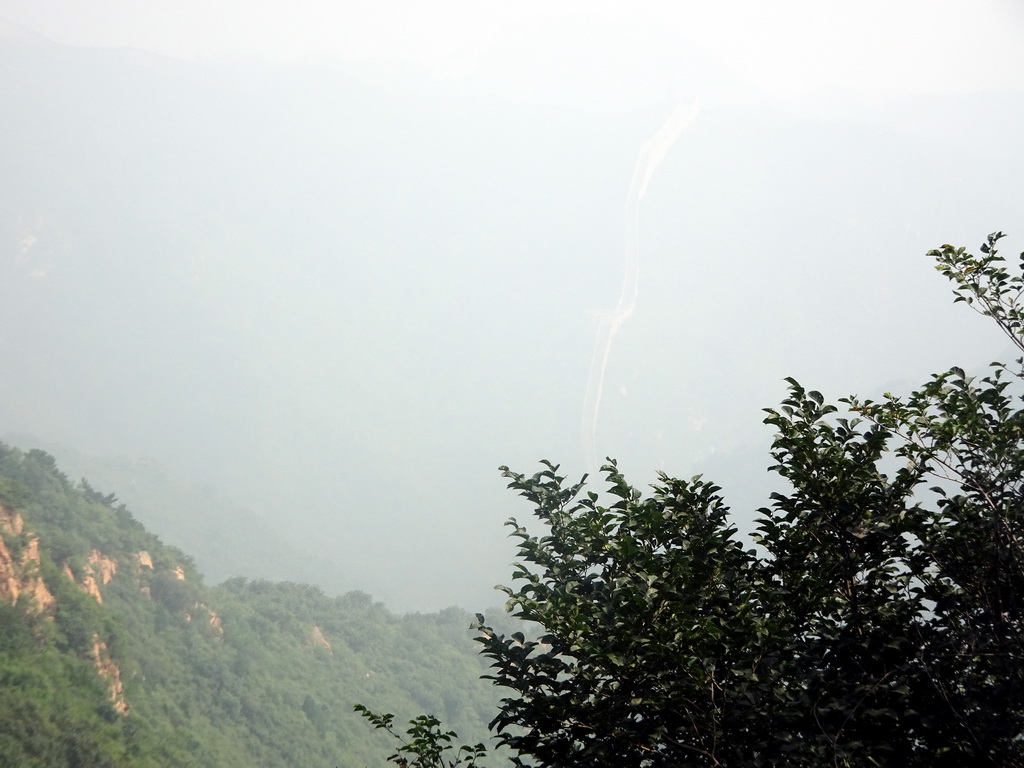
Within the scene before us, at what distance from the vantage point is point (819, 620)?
589 cm

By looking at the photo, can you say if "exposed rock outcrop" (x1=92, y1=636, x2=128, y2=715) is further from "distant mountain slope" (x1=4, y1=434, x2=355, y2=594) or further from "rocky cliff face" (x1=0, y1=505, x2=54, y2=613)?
"distant mountain slope" (x1=4, y1=434, x2=355, y2=594)

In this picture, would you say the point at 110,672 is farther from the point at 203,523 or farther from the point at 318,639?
the point at 203,523

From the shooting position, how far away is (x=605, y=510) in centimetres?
698

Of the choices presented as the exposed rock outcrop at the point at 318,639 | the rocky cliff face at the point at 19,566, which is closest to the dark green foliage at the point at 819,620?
the rocky cliff face at the point at 19,566

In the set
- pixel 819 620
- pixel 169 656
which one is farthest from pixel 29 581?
pixel 819 620

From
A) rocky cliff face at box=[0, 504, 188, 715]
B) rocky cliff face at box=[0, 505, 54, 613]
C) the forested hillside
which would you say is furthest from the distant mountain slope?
rocky cliff face at box=[0, 505, 54, 613]

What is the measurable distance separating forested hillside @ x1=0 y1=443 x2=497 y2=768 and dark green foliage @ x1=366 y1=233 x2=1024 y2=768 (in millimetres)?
29268

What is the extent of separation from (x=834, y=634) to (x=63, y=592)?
134 feet

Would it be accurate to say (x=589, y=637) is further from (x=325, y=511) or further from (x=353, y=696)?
(x=325, y=511)

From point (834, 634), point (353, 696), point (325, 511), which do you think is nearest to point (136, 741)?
point (353, 696)

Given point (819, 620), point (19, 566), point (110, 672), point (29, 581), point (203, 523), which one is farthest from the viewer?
point (203, 523)

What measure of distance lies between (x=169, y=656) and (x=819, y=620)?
52186 millimetres

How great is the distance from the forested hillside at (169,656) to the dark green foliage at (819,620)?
29268 millimetres

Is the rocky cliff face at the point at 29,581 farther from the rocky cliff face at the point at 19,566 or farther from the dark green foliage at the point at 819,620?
the dark green foliage at the point at 819,620
